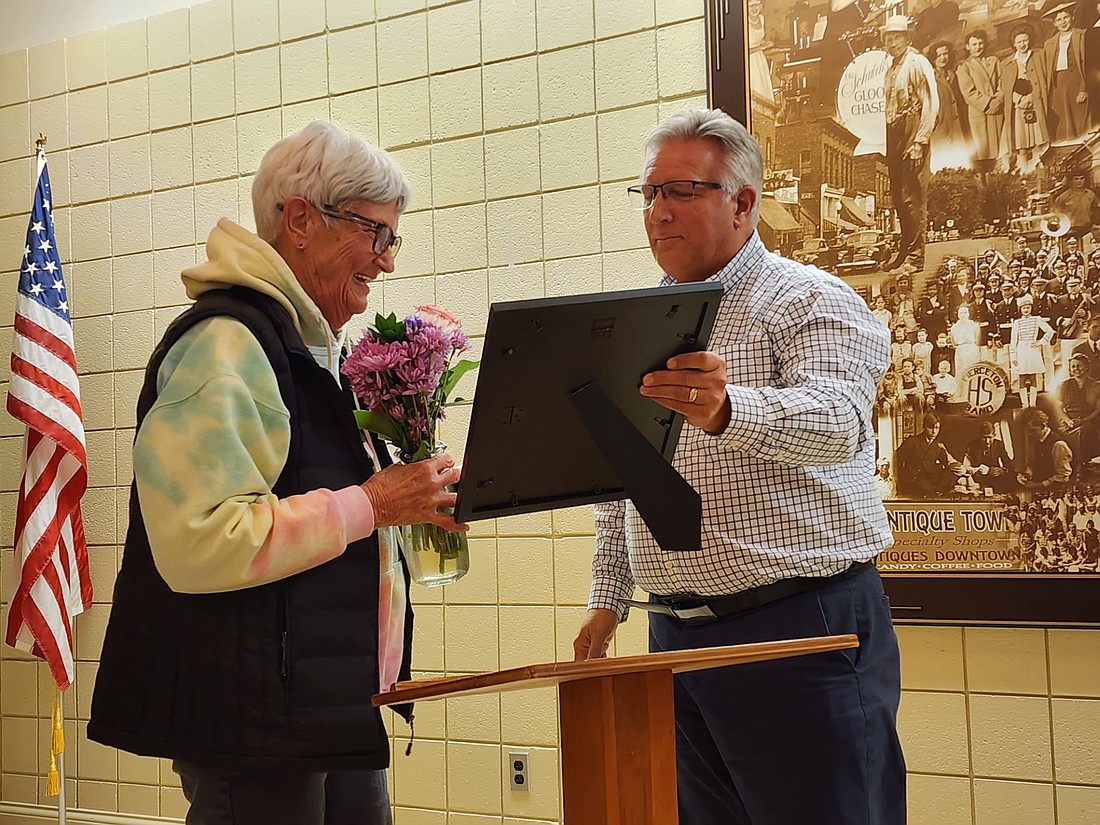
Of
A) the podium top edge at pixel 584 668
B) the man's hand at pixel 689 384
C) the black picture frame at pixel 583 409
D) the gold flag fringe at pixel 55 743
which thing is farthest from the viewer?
the gold flag fringe at pixel 55 743

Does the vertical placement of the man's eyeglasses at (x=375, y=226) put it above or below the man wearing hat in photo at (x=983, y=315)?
above

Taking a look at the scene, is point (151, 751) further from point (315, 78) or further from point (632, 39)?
point (315, 78)

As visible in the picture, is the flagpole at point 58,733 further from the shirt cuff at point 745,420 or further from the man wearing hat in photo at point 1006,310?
the man wearing hat in photo at point 1006,310

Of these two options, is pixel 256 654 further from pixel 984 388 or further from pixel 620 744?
pixel 984 388

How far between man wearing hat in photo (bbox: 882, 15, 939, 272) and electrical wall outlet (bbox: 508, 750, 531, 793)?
178 cm

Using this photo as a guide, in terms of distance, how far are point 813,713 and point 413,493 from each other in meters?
0.75

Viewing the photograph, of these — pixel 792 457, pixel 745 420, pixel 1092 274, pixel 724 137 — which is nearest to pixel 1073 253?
pixel 1092 274

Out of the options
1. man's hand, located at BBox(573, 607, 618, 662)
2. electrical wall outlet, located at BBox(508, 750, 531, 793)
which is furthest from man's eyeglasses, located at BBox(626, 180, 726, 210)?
electrical wall outlet, located at BBox(508, 750, 531, 793)

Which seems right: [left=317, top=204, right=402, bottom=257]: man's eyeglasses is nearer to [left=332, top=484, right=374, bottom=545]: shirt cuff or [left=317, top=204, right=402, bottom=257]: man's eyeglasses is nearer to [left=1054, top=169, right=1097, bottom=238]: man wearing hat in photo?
[left=332, top=484, right=374, bottom=545]: shirt cuff

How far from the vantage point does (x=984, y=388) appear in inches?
113

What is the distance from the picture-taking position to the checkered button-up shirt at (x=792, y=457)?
1923 millimetres

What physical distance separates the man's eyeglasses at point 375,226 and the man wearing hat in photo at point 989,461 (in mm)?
1598

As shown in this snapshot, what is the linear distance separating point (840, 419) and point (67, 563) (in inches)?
116

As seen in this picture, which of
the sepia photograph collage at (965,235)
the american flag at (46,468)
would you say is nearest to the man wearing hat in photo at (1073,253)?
the sepia photograph collage at (965,235)
